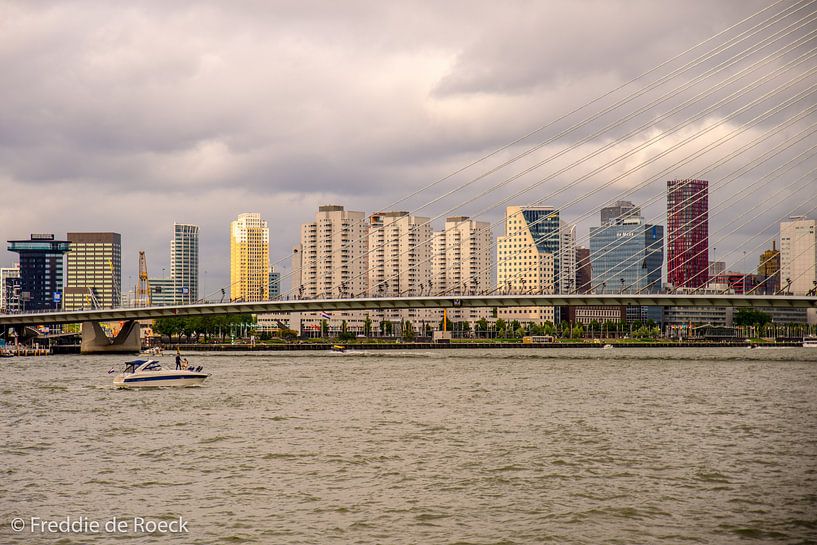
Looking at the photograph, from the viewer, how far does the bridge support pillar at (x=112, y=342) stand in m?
110

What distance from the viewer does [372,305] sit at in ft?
289

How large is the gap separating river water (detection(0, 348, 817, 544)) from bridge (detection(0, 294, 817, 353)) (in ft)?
96.1

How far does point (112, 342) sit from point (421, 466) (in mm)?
94541

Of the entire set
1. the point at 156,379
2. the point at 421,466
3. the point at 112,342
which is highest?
the point at 112,342

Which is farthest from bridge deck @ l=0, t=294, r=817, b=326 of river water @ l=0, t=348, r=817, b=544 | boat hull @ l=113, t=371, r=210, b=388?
boat hull @ l=113, t=371, r=210, b=388

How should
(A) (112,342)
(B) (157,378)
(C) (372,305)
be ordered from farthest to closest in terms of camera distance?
(A) (112,342)
(C) (372,305)
(B) (157,378)

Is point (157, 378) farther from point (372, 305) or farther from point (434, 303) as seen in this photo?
point (372, 305)

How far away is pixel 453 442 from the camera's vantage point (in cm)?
2689

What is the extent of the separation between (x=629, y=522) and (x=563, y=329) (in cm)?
17226

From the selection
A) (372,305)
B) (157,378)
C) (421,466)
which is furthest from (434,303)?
(421,466)

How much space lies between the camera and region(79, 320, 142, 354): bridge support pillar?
109562 mm

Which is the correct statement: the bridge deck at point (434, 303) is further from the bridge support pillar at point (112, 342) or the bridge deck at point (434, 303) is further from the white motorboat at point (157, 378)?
the white motorboat at point (157, 378)

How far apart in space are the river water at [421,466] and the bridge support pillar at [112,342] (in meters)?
67.8

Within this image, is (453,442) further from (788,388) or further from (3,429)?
(788,388)
